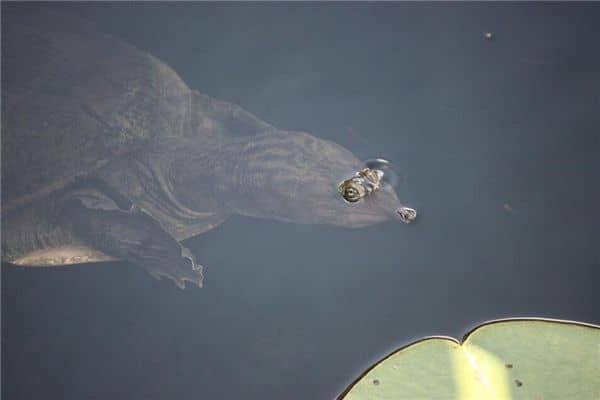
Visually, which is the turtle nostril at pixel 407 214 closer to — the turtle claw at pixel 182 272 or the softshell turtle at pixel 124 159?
the softshell turtle at pixel 124 159

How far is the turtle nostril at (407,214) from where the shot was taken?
116 inches

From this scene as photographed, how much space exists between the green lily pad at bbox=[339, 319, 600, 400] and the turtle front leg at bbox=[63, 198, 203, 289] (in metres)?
1.23

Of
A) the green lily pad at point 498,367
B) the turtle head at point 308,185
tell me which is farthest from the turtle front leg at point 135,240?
the green lily pad at point 498,367

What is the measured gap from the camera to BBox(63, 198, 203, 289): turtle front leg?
10.5ft

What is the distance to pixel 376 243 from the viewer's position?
9.72 ft

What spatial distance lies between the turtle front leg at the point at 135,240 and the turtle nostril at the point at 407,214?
1.10m

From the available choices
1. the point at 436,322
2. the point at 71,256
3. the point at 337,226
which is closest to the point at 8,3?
the point at 71,256

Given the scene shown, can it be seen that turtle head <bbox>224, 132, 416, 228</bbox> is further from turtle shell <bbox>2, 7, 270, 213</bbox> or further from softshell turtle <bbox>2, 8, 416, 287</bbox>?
turtle shell <bbox>2, 7, 270, 213</bbox>

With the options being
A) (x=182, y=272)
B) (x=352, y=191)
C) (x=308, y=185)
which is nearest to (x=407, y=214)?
(x=352, y=191)

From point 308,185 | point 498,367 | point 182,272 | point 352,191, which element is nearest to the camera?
point 498,367

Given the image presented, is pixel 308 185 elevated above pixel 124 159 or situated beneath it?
situated beneath

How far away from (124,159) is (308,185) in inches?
48.4

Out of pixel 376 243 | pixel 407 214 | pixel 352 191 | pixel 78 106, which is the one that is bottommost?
pixel 376 243

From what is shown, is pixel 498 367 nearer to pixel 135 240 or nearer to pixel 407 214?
pixel 407 214
